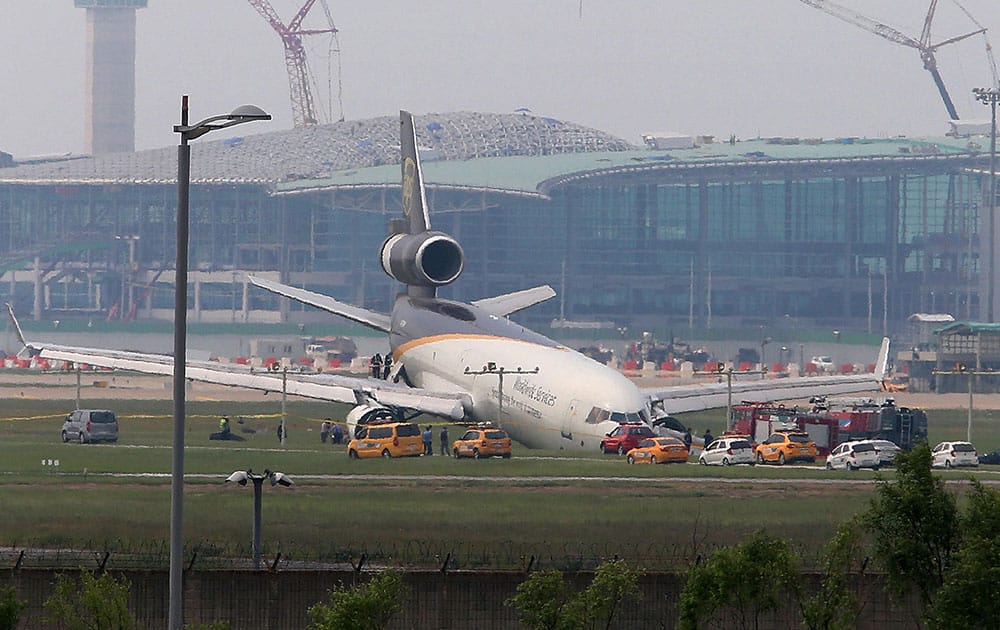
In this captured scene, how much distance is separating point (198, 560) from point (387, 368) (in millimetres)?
57073

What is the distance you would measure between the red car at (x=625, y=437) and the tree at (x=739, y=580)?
130 ft

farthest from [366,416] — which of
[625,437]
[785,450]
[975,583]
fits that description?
[975,583]

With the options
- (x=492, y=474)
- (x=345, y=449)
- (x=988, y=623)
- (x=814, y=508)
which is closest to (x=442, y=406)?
(x=345, y=449)

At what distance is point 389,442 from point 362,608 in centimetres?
4468

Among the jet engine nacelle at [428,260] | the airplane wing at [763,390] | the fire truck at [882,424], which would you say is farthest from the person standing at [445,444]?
the fire truck at [882,424]

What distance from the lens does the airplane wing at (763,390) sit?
86000 mm

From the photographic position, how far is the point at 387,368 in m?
94.8

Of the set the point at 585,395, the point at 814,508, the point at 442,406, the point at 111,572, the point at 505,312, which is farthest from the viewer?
the point at 505,312

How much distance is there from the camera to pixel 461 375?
3349 inches

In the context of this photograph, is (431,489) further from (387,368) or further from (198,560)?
(387,368)

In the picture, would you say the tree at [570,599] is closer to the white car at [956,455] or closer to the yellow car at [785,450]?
the white car at [956,455]

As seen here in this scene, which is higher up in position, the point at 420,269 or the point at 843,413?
the point at 420,269

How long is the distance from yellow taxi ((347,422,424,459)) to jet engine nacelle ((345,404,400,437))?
16.3 feet

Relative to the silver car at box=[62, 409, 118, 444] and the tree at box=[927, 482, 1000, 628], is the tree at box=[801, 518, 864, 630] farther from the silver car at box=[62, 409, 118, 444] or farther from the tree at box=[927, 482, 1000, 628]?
the silver car at box=[62, 409, 118, 444]
